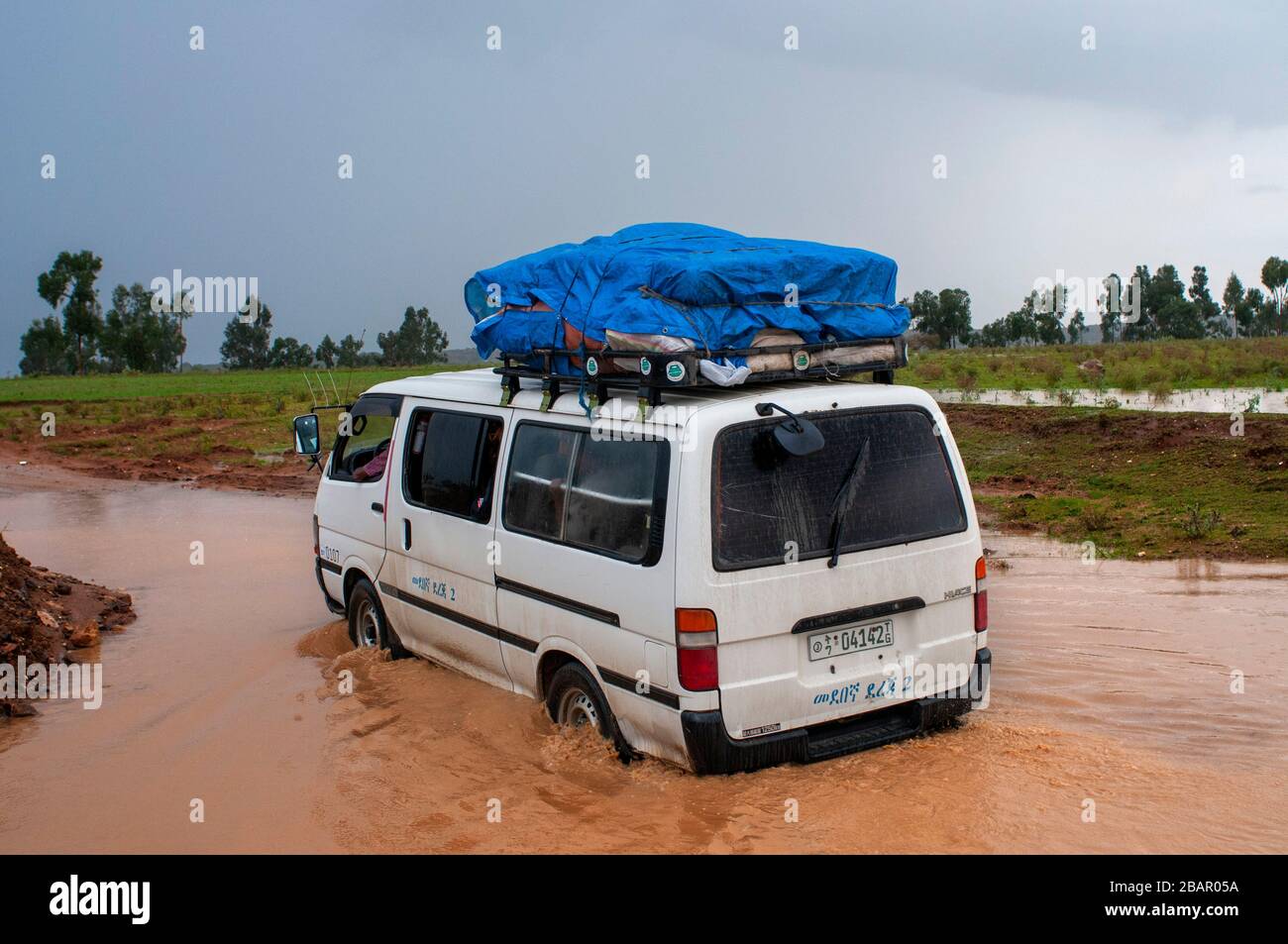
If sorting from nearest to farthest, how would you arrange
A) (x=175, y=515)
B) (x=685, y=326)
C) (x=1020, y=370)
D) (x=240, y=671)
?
(x=685, y=326), (x=240, y=671), (x=175, y=515), (x=1020, y=370)

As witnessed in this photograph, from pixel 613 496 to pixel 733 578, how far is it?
2.59ft

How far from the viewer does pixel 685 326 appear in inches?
214

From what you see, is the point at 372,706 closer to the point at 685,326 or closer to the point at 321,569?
the point at 321,569

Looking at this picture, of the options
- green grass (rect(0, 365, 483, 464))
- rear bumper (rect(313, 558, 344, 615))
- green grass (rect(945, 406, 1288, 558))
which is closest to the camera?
rear bumper (rect(313, 558, 344, 615))

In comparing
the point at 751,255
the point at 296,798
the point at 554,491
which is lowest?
the point at 296,798

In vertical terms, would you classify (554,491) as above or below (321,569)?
above

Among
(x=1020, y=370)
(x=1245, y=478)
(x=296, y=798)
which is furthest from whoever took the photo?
(x=1020, y=370)

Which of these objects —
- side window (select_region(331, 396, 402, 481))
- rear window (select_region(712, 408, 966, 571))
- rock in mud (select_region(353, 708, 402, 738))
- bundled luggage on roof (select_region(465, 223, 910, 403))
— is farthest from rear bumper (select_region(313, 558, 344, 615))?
rear window (select_region(712, 408, 966, 571))

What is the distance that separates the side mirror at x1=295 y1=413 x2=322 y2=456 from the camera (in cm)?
829

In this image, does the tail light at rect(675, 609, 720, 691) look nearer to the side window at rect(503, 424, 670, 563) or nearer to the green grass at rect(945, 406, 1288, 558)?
the side window at rect(503, 424, 670, 563)

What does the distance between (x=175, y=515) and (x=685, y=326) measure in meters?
12.9

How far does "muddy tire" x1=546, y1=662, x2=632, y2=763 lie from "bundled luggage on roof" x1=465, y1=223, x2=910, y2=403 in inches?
56.2

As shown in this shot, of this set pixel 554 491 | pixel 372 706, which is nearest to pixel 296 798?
pixel 372 706

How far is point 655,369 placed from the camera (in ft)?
17.6
